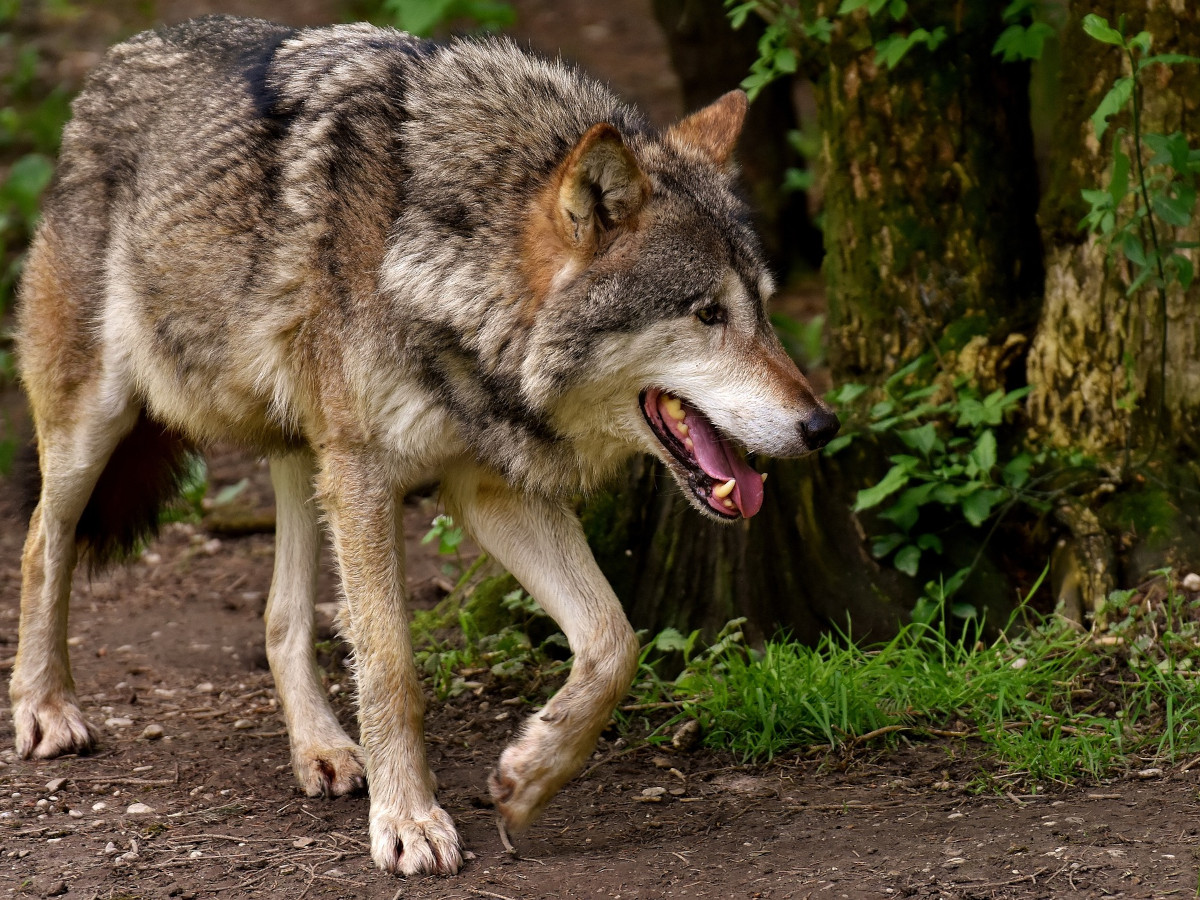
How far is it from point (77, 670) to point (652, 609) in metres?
2.24

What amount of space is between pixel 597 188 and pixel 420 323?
2.00 feet

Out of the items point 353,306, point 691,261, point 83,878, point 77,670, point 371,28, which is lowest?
point 77,670

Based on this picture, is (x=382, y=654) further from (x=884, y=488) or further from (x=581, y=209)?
(x=884, y=488)

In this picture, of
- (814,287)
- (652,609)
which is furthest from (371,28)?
(814,287)

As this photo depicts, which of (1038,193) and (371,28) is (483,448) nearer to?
(371,28)

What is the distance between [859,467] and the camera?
15.1 ft

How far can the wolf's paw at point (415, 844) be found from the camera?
3277 millimetres

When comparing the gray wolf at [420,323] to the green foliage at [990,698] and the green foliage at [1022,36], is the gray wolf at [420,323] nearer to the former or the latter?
the green foliage at [990,698]

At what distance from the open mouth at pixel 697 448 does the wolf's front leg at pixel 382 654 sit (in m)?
0.78

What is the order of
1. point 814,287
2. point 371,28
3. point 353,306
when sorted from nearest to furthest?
1. point 353,306
2. point 371,28
3. point 814,287

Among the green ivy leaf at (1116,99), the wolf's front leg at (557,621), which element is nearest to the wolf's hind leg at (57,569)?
the wolf's front leg at (557,621)

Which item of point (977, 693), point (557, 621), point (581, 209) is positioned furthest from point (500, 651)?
point (581, 209)

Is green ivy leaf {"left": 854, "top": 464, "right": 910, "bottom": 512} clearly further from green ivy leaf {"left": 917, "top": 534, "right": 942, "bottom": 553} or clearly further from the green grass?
the green grass

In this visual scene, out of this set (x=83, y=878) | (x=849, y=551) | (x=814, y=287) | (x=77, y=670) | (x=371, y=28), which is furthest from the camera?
(x=814, y=287)
